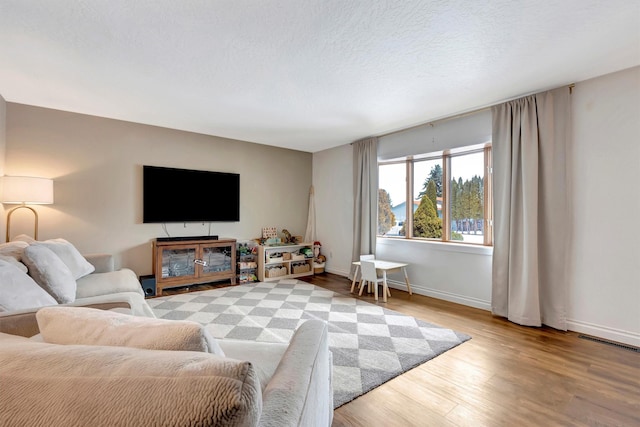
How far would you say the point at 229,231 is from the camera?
4.78 m

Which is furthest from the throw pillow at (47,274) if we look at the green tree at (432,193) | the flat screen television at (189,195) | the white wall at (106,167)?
the green tree at (432,193)

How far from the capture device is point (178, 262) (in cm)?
408

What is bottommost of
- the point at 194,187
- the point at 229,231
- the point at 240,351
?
the point at 240,351

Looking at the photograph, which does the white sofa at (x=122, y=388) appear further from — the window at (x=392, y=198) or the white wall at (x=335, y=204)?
the white wall at (x=335, y=204)

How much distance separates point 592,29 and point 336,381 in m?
2.89

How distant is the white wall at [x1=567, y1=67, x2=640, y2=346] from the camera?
2.41 meters

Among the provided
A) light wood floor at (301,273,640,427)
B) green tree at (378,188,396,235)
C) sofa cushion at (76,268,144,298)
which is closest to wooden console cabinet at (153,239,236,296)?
sofa cushion at (76,268,144,298)

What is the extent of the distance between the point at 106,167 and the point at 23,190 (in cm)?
99

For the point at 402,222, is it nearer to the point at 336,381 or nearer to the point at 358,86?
the point at 358,86

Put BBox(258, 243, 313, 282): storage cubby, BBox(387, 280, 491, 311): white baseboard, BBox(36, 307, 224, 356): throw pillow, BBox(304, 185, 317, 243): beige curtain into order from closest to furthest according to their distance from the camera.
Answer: BBox(36, 307, 224, 356): throw pillow < BBox(387, 280, 491, 311): white baseboard < BBox(258, 243, 313, 282): storage cubby < BBox(304, 185, 317, 243): beige curtain

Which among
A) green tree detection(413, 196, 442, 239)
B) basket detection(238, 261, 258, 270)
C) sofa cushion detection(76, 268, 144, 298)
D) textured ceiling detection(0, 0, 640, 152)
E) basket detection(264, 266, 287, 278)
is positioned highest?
textured ceiling detection(0, 0, 640, 152)

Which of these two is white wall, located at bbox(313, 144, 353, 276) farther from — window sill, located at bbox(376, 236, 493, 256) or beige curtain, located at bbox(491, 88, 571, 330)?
beige curtain, located at bbox(491, 88, 571, 330)

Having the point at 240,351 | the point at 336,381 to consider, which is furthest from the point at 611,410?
the point at 240,351

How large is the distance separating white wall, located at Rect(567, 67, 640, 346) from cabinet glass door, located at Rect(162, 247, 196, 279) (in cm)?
451
